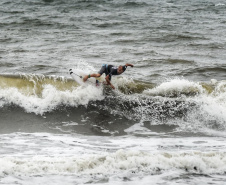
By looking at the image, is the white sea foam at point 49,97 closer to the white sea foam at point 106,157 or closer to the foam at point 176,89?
the foam at point 176,89

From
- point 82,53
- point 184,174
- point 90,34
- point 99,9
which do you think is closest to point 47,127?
point 184,174

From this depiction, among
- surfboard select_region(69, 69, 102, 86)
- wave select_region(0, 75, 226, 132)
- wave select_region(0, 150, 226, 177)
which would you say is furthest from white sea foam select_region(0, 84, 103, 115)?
wave select_region(0, 150, 226, 177)

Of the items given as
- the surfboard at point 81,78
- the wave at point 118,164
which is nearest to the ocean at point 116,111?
the wave at point 118,164

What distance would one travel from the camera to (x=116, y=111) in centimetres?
1091

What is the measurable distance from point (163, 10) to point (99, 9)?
583 cm

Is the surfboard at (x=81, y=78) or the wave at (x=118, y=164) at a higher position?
the surfboard at (x=81, y=78)

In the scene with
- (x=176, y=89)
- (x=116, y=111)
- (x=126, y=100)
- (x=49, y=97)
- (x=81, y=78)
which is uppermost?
(x=81, y=78)

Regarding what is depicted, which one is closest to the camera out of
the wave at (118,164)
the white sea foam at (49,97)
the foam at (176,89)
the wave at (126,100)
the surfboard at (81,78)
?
the wave at (118,164)

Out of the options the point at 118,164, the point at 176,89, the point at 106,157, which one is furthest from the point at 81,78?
the point at 118,164

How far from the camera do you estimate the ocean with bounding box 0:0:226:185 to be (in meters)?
6.80

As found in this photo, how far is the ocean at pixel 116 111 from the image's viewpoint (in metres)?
6.80

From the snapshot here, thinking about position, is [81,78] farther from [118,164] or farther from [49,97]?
[118,164]

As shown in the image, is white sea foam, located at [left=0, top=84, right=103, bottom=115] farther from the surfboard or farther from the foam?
the foam

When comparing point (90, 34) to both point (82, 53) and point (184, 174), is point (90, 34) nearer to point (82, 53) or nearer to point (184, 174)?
point (82, 53)
